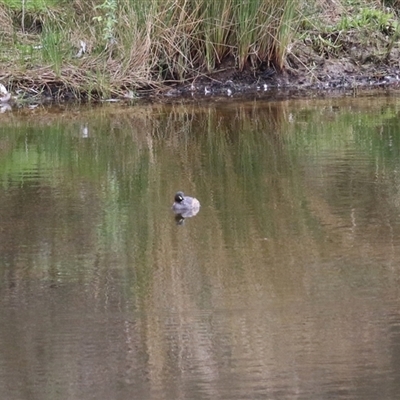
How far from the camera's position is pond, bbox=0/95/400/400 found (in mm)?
4309

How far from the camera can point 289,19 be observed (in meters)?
11.1

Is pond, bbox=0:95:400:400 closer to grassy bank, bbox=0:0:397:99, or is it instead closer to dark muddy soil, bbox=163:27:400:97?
grassy bank, bbox=0:0:397:99

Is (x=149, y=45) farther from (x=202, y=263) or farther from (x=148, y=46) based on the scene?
(x=202, y=263)

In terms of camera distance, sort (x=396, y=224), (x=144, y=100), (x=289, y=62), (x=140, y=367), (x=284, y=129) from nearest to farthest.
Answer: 1. (x=140, y=367)
2. (x=396, y=224)
3. (x=284, y=129)
4. (x=144, y=100)
5. (x=289, y=62)

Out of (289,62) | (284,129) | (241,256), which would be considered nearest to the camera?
(241,256)

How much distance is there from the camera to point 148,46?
1121cm

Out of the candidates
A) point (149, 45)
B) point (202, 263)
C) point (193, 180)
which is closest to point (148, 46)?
point (149, 45)

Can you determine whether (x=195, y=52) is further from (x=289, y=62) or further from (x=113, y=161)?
(x=113, y=161)

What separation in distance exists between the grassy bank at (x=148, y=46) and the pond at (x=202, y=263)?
1791 millimetres

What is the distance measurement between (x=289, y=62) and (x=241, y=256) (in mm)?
6368

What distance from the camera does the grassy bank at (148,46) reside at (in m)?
11.1

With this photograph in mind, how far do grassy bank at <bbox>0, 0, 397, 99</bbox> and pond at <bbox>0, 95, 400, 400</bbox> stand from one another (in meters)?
1.79

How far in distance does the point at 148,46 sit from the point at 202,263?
19.2ft

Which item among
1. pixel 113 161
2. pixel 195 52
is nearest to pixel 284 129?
pixel 113 161
